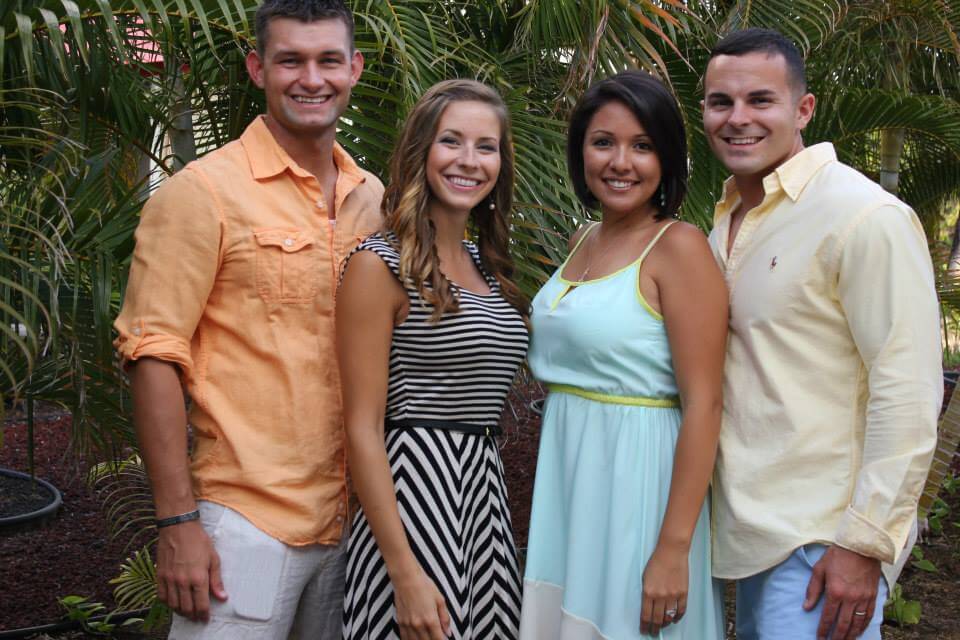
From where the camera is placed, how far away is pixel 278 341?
2.49 metres

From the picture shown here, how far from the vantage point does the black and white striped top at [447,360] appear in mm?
2463

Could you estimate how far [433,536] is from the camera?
2471 millimetres

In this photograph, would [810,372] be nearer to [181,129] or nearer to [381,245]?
[381,245]

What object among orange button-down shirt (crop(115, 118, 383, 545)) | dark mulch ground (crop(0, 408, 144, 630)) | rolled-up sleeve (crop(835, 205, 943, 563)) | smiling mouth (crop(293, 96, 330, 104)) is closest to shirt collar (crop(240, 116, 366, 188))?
orange button-down shirt (crop(115, 118, 383, 545))

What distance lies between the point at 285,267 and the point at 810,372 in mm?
1211

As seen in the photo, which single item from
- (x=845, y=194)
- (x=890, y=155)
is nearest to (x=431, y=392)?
Result: (x=845, y=194)

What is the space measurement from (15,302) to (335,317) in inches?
48.9

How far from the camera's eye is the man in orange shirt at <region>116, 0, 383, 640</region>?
237 cm

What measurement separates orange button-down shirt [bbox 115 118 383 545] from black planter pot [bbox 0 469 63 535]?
3630mm

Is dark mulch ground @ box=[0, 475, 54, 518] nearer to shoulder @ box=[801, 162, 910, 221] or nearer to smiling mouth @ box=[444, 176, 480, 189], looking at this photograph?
smiling mouth @ box=[444, 176, 480, 189]

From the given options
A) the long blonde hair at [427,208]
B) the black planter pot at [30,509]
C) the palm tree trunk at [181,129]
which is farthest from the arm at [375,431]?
the black planter pot at [30,509]

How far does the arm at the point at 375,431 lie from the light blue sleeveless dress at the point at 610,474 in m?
0.30

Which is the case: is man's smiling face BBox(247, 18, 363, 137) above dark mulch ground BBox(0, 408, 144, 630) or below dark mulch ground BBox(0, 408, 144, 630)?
above

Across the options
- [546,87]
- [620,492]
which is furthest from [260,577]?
[546,87]
